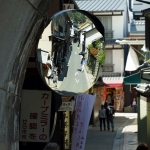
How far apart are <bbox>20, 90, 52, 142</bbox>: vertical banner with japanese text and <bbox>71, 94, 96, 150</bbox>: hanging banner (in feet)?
6.65

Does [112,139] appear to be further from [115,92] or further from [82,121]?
[115,92]

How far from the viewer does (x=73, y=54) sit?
7844mm

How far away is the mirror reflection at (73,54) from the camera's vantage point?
752cm

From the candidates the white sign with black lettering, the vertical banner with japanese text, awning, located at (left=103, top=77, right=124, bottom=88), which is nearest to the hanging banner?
the white sign with black lettering

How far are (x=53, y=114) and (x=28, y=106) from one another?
2.02ft

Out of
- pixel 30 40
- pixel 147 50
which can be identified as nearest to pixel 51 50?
pixel 30 40

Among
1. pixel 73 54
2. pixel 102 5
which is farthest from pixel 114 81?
pixel 73 54

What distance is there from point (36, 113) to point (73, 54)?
1.65 m

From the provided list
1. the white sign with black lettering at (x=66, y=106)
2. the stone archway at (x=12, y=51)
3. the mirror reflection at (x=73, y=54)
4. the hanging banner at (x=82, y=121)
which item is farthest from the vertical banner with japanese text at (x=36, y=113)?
the white sign with black lettering at (x=66, y=106)

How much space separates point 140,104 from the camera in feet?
75.5

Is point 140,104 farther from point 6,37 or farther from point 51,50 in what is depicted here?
point 6,37

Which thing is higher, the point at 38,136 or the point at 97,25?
the point at 97,25

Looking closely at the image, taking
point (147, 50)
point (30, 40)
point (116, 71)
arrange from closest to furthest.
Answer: point (30, 40), point (147, 50), point (116, 71)

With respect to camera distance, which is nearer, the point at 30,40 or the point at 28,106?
the point at 30,40
